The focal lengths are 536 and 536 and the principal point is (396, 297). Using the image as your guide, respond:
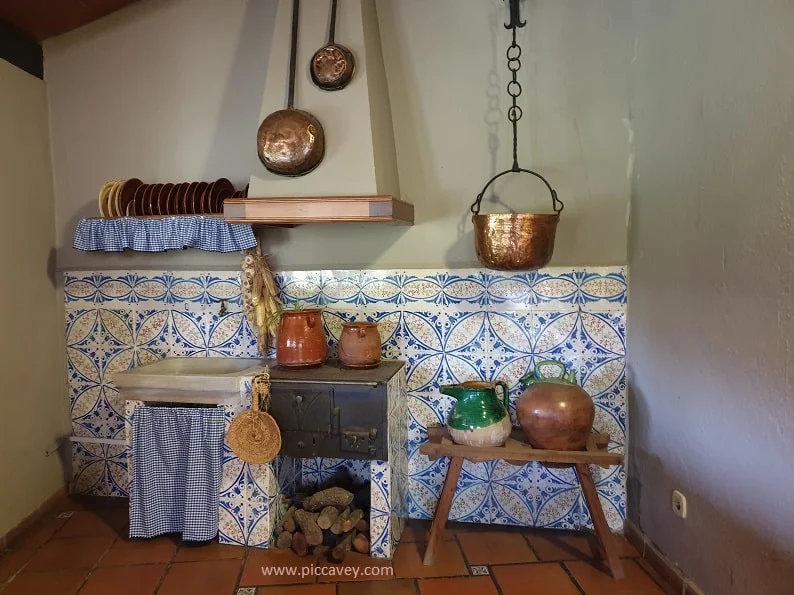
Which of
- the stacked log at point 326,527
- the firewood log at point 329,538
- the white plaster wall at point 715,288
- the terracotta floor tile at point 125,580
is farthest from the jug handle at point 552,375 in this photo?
the terracotta floor tile at point 125,580

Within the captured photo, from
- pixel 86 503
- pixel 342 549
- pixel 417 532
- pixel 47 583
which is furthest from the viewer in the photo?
pixel 86 503

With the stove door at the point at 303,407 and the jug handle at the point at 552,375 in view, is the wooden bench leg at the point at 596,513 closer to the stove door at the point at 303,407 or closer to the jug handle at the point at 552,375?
the jug handle at the point at 552,375

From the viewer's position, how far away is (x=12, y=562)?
6.52ft

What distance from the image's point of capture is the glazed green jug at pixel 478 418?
1.88 m

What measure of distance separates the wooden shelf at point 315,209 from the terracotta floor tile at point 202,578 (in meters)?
1.23

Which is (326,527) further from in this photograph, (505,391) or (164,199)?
(164,199)

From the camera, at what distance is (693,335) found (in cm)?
166

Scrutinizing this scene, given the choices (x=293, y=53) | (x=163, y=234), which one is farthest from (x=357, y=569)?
(x=293, y=53)

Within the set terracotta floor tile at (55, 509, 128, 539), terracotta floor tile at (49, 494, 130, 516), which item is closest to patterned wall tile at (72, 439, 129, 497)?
terracotta floor tile at (49, 494, 130, 516)

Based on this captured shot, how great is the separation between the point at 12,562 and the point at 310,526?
111 cm

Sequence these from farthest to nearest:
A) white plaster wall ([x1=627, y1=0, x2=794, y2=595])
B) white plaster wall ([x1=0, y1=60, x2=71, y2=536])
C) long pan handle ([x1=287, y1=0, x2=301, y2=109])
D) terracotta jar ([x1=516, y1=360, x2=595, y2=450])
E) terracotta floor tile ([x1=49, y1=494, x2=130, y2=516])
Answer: terracotta floor tile ([x1=49, y1=494, x2=130, y2=516]) < white plaster wall ([x1=0, y1=60, x2=71, y2=536]) < long pan handle ([x1=287, y1=0, x2=301, y2=109]) < terracotta jar ([x1=516, y1=360, x2=595, y2=450]) < white plaster wall ([x1=627, y1=0, x2=794, y2=595])

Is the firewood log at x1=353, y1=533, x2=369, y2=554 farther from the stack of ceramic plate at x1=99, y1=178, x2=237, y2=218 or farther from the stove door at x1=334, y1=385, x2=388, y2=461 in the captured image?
the stack of ceramic plate at x1=99, y1=178, x2=237, y2=218

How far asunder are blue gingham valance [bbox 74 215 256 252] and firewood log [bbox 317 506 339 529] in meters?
1.07

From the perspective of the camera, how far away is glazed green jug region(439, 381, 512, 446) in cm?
188
